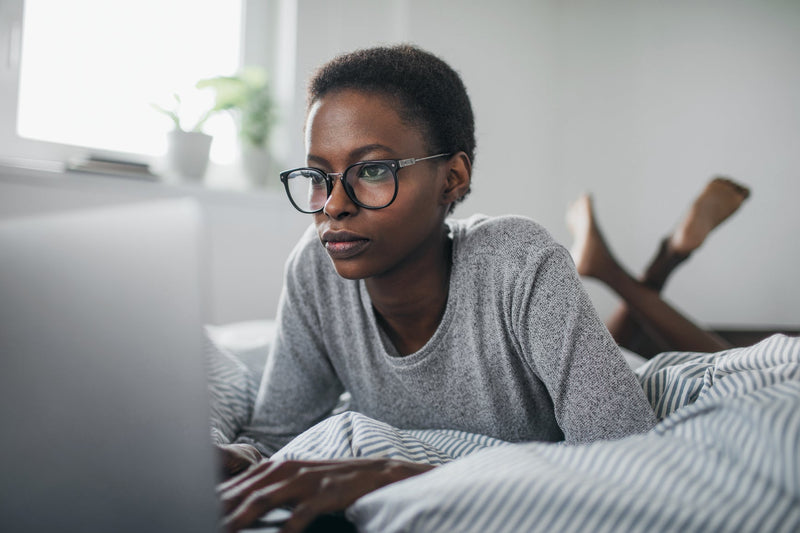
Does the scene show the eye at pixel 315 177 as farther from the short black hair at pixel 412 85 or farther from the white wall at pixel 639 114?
the white wall at pixel 639 114

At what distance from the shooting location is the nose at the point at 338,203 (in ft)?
2.78

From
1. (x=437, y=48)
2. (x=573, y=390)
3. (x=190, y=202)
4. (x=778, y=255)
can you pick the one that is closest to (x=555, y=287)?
(x=573, y=390)

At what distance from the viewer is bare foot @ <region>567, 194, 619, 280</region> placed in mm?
1787

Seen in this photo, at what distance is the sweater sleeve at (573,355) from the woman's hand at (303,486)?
0.28 m

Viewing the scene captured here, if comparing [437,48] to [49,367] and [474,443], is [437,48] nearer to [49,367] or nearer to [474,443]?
[474,443]

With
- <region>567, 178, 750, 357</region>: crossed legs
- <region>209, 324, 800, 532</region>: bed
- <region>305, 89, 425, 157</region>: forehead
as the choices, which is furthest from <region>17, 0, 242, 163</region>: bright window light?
<region>209, 324, 800, 532</region>: bed

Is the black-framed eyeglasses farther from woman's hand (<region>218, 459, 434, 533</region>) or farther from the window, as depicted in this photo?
the window

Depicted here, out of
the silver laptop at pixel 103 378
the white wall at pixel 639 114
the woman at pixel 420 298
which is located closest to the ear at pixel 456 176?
the woman at pixel 420 298

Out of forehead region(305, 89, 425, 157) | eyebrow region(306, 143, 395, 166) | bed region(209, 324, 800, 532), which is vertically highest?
forehead region(305, 89, 425, 157)

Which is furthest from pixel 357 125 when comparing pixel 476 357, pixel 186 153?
pixel 186 153

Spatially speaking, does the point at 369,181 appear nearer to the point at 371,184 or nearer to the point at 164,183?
the point at 371,184

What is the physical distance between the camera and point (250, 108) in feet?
6.78

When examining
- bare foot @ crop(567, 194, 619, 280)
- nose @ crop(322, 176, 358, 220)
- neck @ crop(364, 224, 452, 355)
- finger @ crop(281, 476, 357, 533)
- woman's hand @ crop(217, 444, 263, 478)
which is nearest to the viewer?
finger @ crop(281, 476, 357, 533)

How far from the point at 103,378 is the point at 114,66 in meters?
2.05
